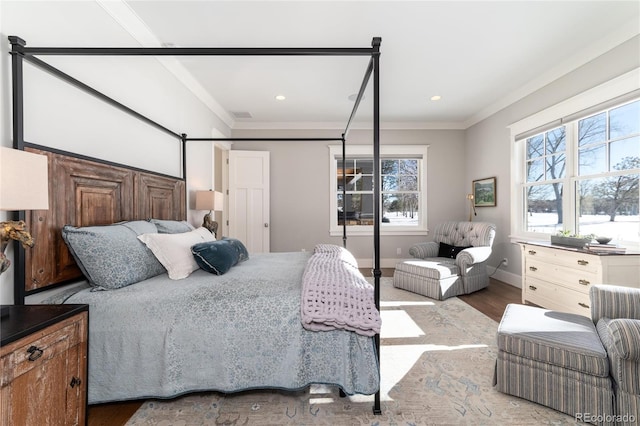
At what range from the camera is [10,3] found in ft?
4.78

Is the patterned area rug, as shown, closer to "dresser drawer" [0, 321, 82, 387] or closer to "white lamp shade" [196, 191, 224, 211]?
"dresser drawer" [0, 321, 82, 387]

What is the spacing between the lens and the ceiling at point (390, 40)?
2211 mm

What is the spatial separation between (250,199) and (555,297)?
169 inches

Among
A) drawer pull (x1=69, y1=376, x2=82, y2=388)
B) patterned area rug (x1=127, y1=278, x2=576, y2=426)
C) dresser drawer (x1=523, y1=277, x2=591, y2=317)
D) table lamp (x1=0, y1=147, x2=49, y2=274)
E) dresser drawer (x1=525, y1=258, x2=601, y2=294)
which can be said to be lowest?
patterned area rug (x1=127, y1=278, x2=576, y2=426)

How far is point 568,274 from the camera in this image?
2.65m

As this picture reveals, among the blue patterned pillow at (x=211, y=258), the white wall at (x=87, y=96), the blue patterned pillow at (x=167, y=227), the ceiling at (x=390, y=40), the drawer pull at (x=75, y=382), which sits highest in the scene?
the ceiling at (x=390, y=40)

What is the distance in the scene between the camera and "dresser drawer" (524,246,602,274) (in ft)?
7.82

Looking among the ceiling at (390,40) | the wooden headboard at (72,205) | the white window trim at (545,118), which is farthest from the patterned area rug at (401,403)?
the ceiling at (390,40)

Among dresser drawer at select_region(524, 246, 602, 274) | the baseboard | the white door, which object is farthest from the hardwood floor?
the white door

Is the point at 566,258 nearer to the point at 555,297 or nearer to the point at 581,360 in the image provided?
the point at 555,297

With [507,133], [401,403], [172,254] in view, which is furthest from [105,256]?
[507,133]

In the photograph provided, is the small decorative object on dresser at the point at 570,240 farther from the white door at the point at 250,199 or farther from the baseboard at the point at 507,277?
the white door at the point at 250,199

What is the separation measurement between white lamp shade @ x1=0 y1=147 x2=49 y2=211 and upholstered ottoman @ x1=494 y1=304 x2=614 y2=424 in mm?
2493

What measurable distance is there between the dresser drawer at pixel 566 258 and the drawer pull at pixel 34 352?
12.1ft
